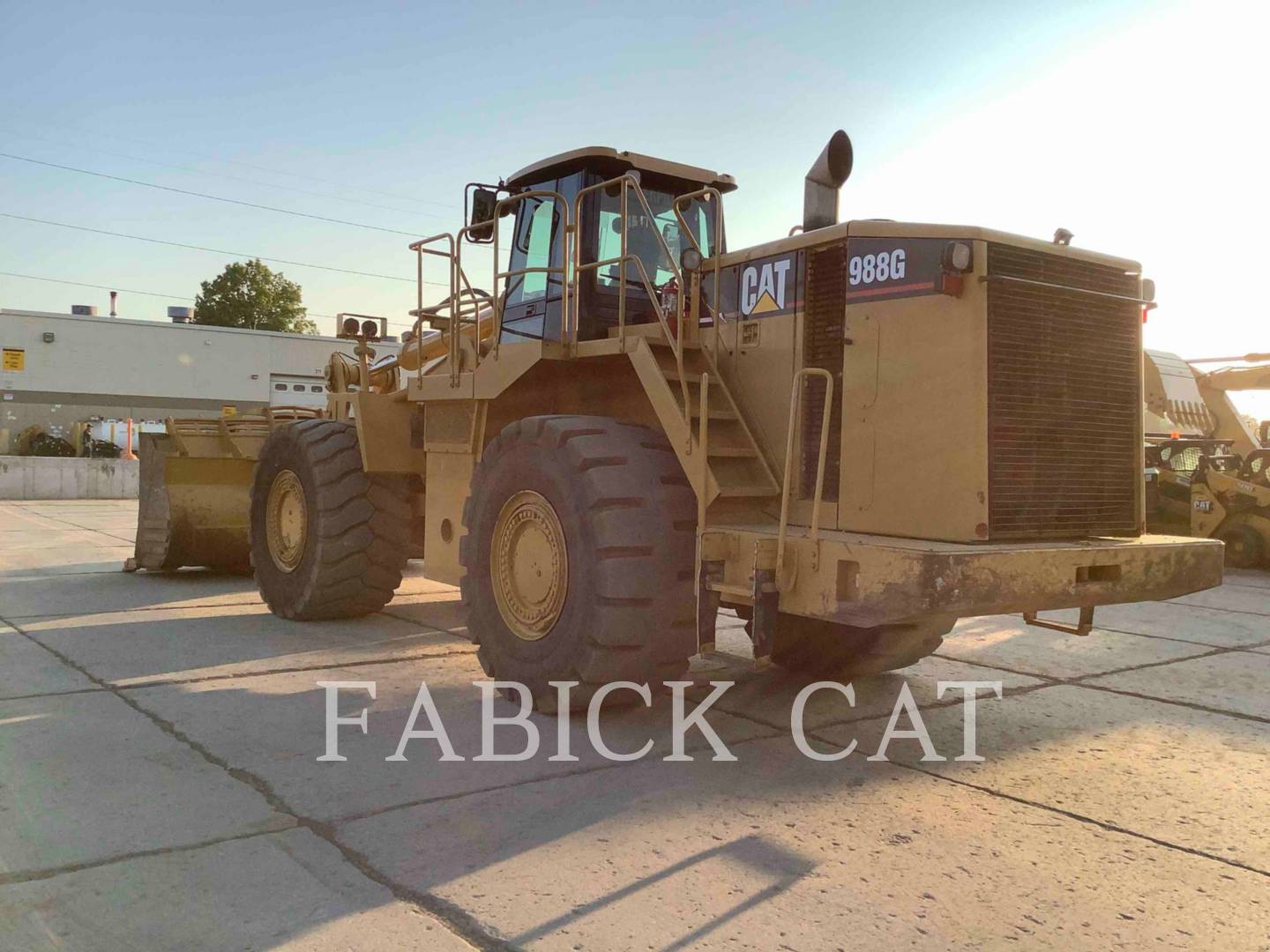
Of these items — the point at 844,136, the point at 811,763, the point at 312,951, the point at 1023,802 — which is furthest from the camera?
the point at 844,136

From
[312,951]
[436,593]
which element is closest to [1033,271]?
[312,951]

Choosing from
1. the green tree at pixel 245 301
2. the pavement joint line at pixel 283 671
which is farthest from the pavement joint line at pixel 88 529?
the green tree at pixel 245 301

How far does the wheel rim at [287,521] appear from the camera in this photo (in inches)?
303

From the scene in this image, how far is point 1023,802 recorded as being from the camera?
13.5 feet

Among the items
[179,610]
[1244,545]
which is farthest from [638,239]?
[1244,545]

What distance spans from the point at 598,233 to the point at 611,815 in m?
3.52

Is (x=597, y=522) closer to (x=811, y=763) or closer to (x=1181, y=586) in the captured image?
(x=811, y=763)

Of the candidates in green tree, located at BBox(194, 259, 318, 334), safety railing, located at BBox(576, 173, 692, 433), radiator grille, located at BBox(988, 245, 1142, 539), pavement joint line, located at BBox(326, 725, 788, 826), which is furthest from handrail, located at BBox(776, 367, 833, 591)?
green tree, located at BBox(194, 259, 318, 334)

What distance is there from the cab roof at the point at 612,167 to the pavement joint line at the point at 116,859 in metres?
4.11

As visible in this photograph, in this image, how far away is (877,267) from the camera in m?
4.75

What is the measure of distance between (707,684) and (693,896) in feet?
9.28

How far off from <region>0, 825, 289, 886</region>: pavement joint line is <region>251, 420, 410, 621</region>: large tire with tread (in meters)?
3.93

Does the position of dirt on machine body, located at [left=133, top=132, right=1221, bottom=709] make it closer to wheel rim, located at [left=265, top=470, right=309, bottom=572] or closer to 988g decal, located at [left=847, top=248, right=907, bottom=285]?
988g decal, located at [left=847, top=248, right=907, bottom=285]

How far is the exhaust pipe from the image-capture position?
5484mm
